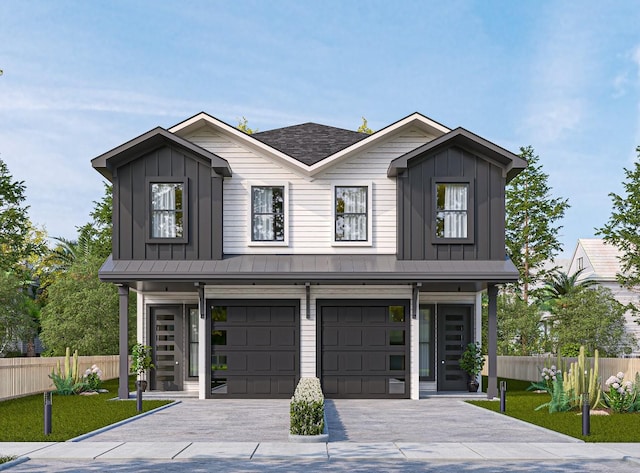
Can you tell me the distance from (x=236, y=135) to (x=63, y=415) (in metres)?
9.44

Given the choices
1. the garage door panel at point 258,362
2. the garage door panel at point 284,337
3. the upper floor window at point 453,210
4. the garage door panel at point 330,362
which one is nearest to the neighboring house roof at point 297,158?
the upper floor window at point 453,210

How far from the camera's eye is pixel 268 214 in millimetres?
23547

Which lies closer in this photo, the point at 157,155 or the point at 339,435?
the point at 339,435

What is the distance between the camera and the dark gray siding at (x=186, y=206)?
2295 cm

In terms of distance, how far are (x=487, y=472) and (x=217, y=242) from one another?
1346 cm

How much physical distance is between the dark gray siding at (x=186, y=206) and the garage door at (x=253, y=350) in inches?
76.0

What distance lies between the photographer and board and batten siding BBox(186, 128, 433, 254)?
23422mm

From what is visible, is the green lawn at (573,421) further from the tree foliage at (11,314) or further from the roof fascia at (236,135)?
the tree foliage at (11,314)

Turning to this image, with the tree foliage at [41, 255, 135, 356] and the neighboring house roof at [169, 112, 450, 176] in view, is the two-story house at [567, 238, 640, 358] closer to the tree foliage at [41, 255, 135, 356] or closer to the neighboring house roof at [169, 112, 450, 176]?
the tree foliage at [41, 255, 135, 356]

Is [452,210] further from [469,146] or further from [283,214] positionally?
[283,214]

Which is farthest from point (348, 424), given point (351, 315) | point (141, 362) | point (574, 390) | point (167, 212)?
point (141, 362)

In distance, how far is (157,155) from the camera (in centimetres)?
2317

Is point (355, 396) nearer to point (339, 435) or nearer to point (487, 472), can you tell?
point (339, 435)

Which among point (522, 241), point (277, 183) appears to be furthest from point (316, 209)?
point (522, 241)
